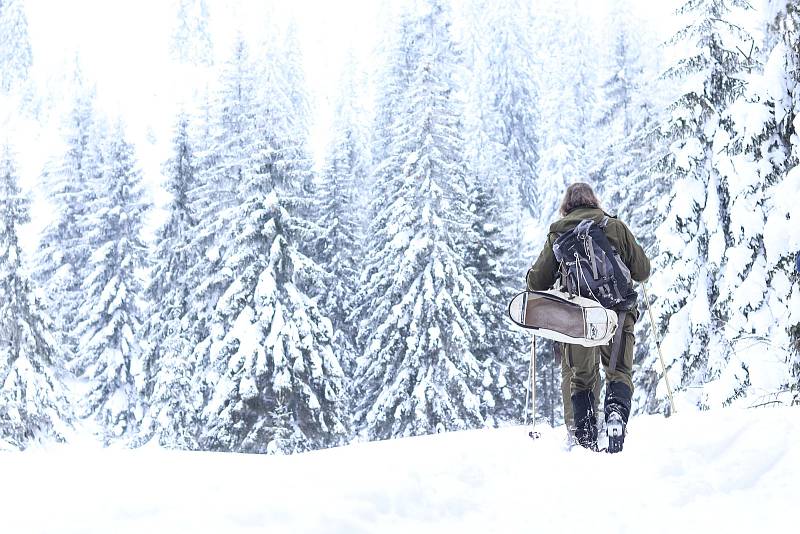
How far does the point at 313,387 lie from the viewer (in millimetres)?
22203

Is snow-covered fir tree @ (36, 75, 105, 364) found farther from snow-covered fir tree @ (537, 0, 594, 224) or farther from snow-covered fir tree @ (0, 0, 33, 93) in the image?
snow-covered fir tree @ (0, 0, 33, 93)

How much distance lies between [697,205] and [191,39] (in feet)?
231

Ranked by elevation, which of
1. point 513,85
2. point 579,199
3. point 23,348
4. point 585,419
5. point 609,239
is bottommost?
point 23,348

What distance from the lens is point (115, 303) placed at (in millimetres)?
28297

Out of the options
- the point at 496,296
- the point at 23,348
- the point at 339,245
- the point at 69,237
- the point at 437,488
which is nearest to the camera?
the point at 437,488

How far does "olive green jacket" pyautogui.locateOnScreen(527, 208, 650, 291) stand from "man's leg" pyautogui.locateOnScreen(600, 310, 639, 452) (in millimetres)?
371

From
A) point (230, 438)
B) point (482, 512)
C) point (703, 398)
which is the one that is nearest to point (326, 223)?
point (230, 438)

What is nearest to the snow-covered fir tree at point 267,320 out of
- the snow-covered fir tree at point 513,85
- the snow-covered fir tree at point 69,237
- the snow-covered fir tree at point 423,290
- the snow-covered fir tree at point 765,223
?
the snow-covered fir tree at point 423,290

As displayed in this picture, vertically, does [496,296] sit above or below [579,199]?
below

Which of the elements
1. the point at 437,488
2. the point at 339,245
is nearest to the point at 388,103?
the point at 339,245

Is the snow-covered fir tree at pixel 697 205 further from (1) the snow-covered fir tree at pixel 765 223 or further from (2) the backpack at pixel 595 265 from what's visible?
(2) the backpack at pixel 595 265

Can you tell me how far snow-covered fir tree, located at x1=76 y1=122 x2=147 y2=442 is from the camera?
2791cm

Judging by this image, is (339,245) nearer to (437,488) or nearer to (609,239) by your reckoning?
(609,239)

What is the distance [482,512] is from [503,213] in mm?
29761
